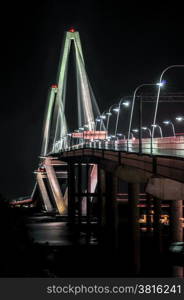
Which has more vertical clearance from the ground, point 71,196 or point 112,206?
point 71,196

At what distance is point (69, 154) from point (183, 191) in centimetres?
4823

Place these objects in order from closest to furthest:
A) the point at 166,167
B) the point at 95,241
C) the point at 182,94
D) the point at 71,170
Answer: the point at 166,167
the point at 182,94
the point at 95,241
the point at 71,170

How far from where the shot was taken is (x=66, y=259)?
43.9 metres

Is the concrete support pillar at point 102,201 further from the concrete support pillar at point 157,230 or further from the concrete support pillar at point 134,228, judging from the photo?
the concrete support pillar at point 134,228

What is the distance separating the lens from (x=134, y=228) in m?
37.7

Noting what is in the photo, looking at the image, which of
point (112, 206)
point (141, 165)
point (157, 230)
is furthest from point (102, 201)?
point (141, 165)

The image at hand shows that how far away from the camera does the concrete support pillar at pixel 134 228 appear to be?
122 feet

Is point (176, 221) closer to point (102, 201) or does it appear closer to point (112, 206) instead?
point (112, 206)

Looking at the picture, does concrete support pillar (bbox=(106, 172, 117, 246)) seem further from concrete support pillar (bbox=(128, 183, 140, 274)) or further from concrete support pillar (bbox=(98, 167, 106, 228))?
concrete support pillar (bbox=(128, 183, 140, 274))

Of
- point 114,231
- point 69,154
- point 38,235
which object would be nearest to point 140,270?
point 114,231

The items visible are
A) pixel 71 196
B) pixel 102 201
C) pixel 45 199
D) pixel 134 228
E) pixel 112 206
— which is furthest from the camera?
pixel 45 199

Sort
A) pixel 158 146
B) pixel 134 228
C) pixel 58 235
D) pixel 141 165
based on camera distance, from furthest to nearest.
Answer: pixel 58 235 → pixel 158 146 → pixel 134 228 → pixel 141 165

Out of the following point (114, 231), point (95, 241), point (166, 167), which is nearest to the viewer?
point (166, 167)

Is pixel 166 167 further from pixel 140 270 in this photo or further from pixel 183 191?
pixel 140 270
